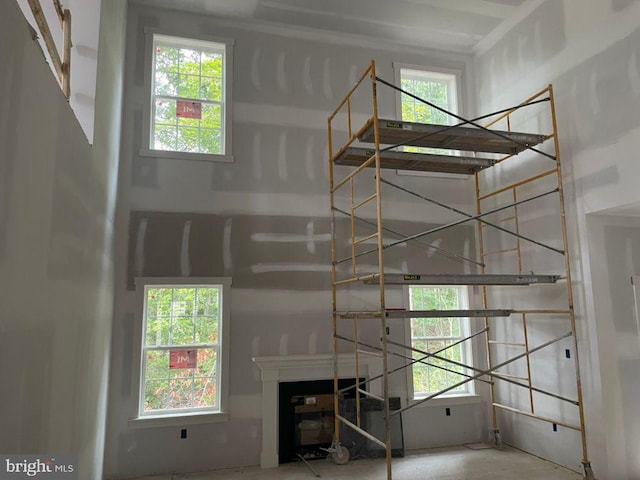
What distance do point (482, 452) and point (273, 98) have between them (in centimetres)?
500

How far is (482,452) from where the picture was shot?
5621 millimetres

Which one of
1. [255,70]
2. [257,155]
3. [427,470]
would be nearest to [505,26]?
[255,70]

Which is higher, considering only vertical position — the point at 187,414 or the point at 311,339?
the point at 311,339

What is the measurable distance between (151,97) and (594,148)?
4886 millimetres

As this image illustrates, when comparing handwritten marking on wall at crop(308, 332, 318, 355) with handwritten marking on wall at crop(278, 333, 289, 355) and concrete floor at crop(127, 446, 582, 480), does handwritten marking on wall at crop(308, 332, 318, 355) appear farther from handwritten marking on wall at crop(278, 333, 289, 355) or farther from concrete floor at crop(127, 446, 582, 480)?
concrete floor at crop(127, 446, 582, 480)

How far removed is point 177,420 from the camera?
506cm

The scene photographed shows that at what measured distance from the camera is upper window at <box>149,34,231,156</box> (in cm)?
568

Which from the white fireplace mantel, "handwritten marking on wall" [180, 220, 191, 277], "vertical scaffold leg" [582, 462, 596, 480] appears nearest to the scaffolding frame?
"vertical scaffold leg" [582, 462, 596, 480]

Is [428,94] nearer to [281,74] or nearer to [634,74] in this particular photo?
[281,74]

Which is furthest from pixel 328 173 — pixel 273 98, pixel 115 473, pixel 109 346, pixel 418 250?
pixel 115 473

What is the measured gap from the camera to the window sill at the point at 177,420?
16.3 feet

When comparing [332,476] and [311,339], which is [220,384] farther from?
[332,476]

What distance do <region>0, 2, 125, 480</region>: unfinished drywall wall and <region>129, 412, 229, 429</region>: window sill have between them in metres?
1.00

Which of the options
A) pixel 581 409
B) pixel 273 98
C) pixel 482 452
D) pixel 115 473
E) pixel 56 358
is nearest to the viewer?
pixel 56 358
